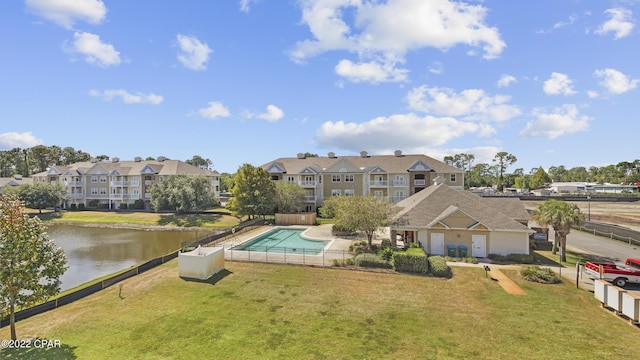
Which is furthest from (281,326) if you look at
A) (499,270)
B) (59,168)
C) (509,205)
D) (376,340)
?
(59,168)

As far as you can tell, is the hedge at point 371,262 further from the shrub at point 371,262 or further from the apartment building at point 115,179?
the apartment building at point 115,179

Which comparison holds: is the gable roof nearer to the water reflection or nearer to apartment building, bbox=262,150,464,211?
apartment building, bbox=262,150,464,211

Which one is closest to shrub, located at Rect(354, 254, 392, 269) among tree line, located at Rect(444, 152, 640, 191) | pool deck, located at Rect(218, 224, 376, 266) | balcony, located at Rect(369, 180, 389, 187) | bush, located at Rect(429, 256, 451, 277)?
pool deck, located at Rect(218, 224, 376, 266)

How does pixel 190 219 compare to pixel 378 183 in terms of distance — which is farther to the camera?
pixel 378 183

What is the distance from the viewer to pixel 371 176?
52.0m

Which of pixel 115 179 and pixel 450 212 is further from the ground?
pixel 115 179

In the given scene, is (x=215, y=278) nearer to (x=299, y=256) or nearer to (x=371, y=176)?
(x=299, y=256)

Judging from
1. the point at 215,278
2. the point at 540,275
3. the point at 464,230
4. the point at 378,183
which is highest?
the point at 378,183

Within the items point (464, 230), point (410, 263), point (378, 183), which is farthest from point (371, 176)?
point (410, 263)

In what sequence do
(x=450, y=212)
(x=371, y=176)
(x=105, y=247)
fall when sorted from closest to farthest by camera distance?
(x=450, y=212), (x=105, y=247), (x=371, y=176)

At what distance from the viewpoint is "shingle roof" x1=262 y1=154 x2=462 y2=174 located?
51.0 meters

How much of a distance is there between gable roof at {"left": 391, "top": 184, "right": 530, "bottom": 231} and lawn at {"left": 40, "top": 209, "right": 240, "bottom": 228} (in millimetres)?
28923

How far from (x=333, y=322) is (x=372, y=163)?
41.8 m

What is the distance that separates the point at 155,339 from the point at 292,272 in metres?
9.89
